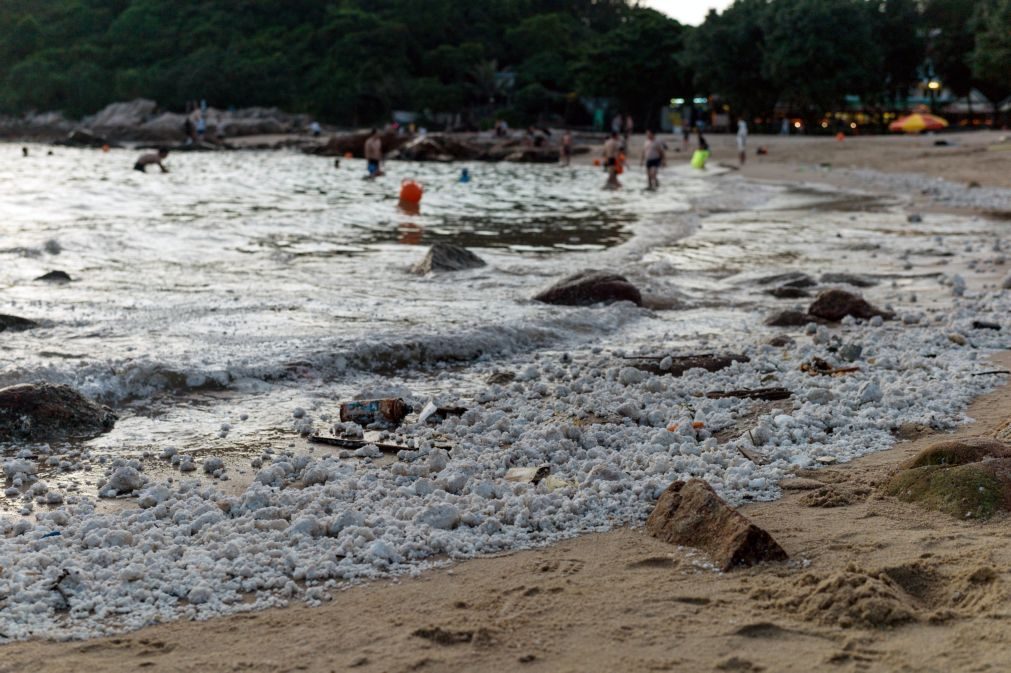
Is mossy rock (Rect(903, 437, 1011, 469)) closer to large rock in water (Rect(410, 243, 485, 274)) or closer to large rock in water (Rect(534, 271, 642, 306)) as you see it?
large rock in water (Rect(534, 271, 642, 306))

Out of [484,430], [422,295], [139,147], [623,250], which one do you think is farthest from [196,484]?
[139,147]

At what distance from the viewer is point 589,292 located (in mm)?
11078

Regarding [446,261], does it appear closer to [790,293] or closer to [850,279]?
[790,293]

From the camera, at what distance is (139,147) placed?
64.0m

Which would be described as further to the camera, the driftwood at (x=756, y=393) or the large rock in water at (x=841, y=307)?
the large rock in water at (x=841, y=307)

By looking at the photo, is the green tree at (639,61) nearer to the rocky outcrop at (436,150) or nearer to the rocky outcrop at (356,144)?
the rocky outcrop at (436,150)

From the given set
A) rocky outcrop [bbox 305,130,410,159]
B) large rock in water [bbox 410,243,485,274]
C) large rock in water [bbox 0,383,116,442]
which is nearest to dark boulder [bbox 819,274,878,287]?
large rock in water [bbox 410,243,485,274]

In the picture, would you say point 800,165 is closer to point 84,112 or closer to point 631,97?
point 631,97

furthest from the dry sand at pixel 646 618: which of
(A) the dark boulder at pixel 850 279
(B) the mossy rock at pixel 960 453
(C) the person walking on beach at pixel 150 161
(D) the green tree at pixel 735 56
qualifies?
(D) the green tree at pixel 735 56

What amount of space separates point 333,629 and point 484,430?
8.83ft

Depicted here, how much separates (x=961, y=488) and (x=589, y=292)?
6453mm

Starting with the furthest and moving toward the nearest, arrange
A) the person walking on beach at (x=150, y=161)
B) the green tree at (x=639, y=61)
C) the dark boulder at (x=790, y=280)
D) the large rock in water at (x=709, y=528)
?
the green tree at (x=639, y=61), the person walking on beach at (x=150, y=161), the dark boulder at (x=790, y=280), the large rock in water at (x=709, y=528)

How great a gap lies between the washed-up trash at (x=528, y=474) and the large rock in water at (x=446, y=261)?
803 cm

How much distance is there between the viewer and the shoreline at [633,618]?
3.53m
